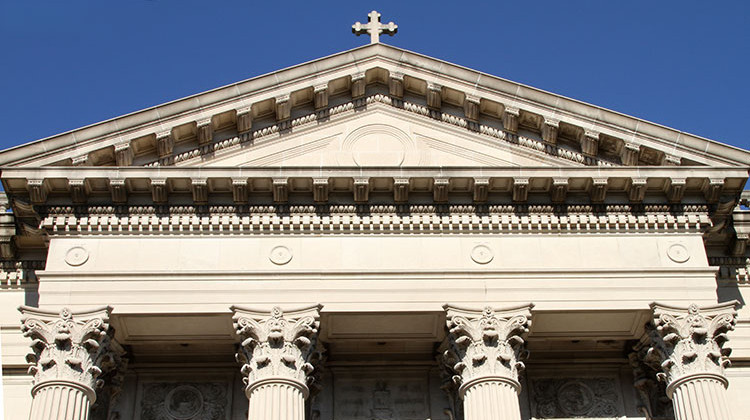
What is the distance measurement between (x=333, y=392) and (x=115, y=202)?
636cm

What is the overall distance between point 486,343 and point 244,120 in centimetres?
765

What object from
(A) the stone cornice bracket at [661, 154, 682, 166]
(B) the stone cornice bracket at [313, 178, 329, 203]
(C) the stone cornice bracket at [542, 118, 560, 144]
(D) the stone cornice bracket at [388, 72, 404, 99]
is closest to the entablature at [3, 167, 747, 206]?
(B) the stone cornice bracket at [313, 178, 329, 203]

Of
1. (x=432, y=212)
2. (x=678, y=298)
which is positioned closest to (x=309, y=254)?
(x=432, y=212)

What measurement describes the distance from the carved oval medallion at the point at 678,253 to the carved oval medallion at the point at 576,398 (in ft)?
11.7

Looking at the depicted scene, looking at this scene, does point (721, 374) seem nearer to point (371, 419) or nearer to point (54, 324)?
point (371, 419)

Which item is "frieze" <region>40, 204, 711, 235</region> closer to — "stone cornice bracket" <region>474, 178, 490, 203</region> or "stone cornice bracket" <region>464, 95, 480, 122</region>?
"stone cornice bracket" <region>474, 178, 490, 203</region>

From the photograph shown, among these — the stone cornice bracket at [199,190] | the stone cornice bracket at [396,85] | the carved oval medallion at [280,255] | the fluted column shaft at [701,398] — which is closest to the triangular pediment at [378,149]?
the stone cornice bracket at [396,85]

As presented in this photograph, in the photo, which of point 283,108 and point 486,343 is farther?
point 283,108

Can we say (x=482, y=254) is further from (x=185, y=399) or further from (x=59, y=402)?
(x=59, y=402)

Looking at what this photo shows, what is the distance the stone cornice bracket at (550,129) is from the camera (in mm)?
25266

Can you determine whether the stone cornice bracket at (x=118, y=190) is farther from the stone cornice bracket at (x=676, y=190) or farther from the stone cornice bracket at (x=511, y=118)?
the stone cornice bracket at (x=676, y=190)

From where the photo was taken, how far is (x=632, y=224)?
24312 millimetres

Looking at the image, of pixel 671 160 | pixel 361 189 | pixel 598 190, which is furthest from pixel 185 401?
pixel 671 160

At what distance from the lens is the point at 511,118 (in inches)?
1008
